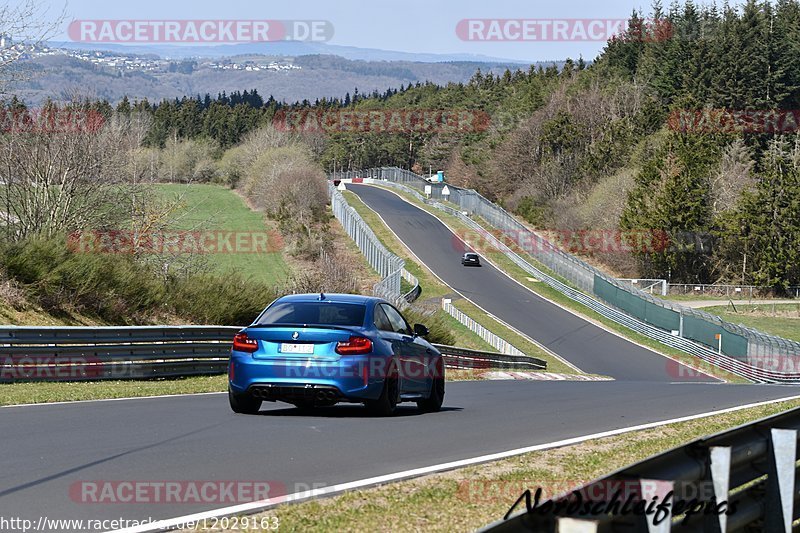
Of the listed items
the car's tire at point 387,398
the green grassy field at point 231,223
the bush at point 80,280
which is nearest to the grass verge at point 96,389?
the car's tire at point 387,398

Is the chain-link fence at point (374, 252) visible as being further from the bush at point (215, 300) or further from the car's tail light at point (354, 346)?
the car's tail light at point (354, 346)

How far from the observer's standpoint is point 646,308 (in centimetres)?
6162

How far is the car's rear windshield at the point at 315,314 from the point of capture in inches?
516

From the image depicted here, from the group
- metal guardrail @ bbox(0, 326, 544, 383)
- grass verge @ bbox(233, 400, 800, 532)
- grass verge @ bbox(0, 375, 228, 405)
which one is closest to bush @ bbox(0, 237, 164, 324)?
metal guardrail @ bbox(0, 326, 544, 383)

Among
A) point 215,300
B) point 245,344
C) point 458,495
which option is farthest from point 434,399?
point 215,300

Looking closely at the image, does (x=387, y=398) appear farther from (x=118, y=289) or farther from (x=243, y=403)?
(x=118, y=289)

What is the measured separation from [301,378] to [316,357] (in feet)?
1.01

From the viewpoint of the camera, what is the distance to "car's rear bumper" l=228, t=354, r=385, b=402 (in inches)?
493

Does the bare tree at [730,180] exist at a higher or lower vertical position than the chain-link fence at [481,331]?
higher

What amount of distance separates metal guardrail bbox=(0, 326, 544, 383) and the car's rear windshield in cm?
620

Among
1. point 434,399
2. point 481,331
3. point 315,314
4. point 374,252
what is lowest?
point 481,331

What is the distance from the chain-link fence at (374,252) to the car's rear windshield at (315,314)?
→ 33.5 meters

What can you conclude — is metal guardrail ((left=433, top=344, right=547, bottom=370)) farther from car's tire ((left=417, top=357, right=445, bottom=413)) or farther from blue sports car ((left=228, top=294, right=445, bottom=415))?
blue sports car ((left=228, top=294, right=445, bottom=415))

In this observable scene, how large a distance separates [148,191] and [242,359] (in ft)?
94.9
